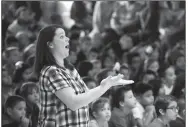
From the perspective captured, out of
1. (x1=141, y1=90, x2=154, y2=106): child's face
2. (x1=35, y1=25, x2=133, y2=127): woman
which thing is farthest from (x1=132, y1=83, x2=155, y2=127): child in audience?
(x1=35, y1=25, x2=133, y2=127): woman

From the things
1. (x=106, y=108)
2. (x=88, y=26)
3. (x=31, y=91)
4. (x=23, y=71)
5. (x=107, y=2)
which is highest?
(x=107, y=2)

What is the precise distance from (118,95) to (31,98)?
53 cm

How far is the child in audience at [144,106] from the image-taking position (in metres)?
1.94

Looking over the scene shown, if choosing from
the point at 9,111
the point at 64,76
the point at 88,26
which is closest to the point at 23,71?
the point at 9,111

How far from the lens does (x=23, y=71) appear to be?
1872 mm

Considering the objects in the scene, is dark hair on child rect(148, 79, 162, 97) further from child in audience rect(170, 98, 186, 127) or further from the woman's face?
the woman's face

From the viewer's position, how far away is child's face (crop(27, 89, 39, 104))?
184cm

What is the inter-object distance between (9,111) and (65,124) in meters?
0.61

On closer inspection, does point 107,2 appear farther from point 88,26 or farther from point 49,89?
point 49,89

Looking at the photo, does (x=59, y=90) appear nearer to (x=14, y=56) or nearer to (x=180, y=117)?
(x=14, y=56)

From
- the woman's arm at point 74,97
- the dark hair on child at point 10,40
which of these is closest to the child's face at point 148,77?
the woman's arm at point 74,97

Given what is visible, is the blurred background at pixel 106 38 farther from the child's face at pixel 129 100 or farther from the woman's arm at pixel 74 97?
the woman's arm at pixel 74 97

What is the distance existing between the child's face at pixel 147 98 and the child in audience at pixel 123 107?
6cm

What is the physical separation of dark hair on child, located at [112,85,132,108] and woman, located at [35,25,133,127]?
0.51 meters
